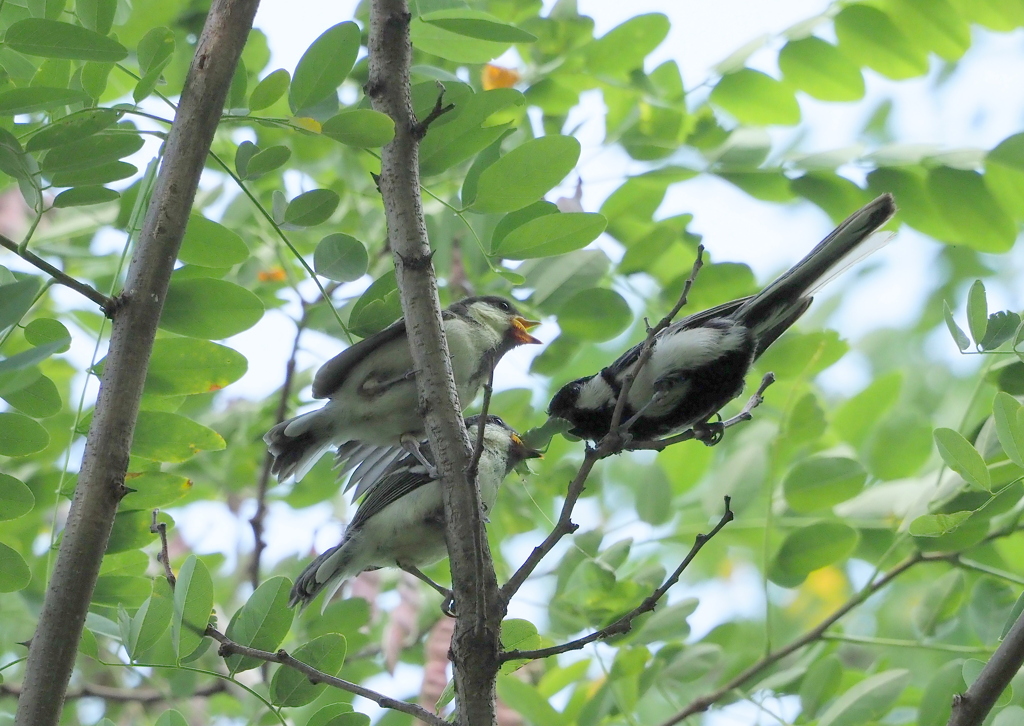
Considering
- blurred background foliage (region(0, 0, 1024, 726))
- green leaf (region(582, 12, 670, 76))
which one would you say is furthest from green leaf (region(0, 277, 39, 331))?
green leaf (region(582, 12, 670, 76))

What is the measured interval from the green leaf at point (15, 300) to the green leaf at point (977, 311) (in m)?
2.04

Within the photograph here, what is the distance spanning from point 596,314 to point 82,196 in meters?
1.63

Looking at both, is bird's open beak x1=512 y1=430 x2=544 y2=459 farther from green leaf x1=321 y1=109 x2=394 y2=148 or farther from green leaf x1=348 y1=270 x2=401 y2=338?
green leaf x1=321 y1=109 x2=394 y2=148

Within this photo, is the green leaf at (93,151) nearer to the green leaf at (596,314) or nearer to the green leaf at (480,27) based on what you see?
the green leaf at (480,27)

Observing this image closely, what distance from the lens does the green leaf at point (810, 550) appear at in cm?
302

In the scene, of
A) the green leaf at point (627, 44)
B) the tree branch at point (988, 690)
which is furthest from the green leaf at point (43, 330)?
the tree branch at point (988, 690)

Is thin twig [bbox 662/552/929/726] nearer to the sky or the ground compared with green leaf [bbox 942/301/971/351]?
nearer to the ground

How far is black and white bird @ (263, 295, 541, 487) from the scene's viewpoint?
307cm

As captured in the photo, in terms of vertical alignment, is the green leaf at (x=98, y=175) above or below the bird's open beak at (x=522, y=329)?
below

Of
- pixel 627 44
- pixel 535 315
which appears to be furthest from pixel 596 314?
pixel 627 44

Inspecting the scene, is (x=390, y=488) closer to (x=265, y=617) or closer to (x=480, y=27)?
(x=265, y=617)

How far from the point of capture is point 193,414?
3.96 meters

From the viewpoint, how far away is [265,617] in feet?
7.50

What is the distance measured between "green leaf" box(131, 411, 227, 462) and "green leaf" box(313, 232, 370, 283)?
515 mm
